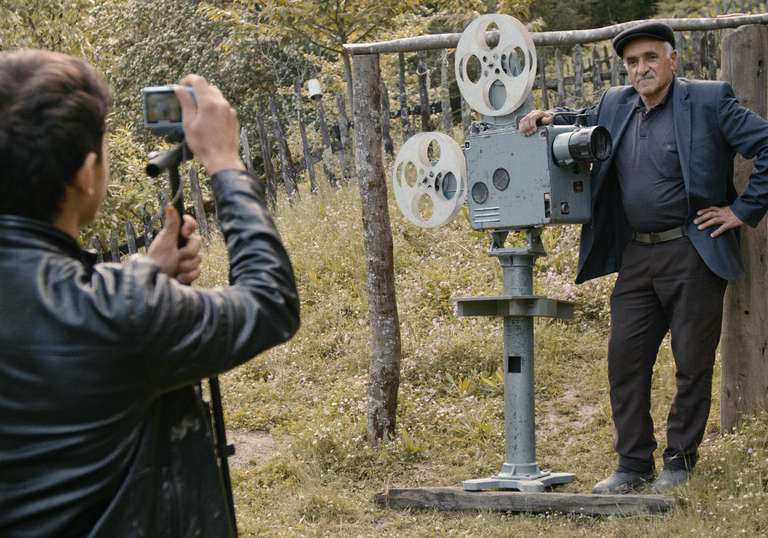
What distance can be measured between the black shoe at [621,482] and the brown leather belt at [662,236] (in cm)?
124

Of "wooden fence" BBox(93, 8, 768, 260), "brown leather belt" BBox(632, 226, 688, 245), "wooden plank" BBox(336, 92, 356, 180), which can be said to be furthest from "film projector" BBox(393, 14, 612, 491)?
"wooden plank" BBox(336, 92, 356, 180)

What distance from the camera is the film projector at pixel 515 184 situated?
3877mm

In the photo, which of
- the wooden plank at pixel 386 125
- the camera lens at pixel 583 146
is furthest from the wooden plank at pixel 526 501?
the wooden plank at pixel 386 125

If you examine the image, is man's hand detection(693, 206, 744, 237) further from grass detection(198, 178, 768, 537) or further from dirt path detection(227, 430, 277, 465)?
dirt path detection(227, 430, 277, 465)

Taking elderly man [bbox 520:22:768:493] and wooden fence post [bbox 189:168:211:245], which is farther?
wooden fence post [bbox 189:168:211:245]

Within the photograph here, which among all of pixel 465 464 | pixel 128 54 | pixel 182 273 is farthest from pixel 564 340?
pixel 128 54

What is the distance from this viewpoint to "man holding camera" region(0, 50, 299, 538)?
3.93ft

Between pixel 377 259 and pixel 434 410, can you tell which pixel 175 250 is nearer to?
pixel 377 259

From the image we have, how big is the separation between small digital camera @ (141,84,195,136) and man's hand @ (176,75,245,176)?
106 mm

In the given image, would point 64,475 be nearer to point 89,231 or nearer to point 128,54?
point 89,231

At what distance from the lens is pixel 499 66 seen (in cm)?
397

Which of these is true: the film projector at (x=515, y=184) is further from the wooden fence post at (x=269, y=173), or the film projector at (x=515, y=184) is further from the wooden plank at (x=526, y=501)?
the wooden fence post at (x=269, y=173)

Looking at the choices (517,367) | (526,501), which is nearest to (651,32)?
→ (517,367)

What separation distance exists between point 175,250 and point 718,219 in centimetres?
306
